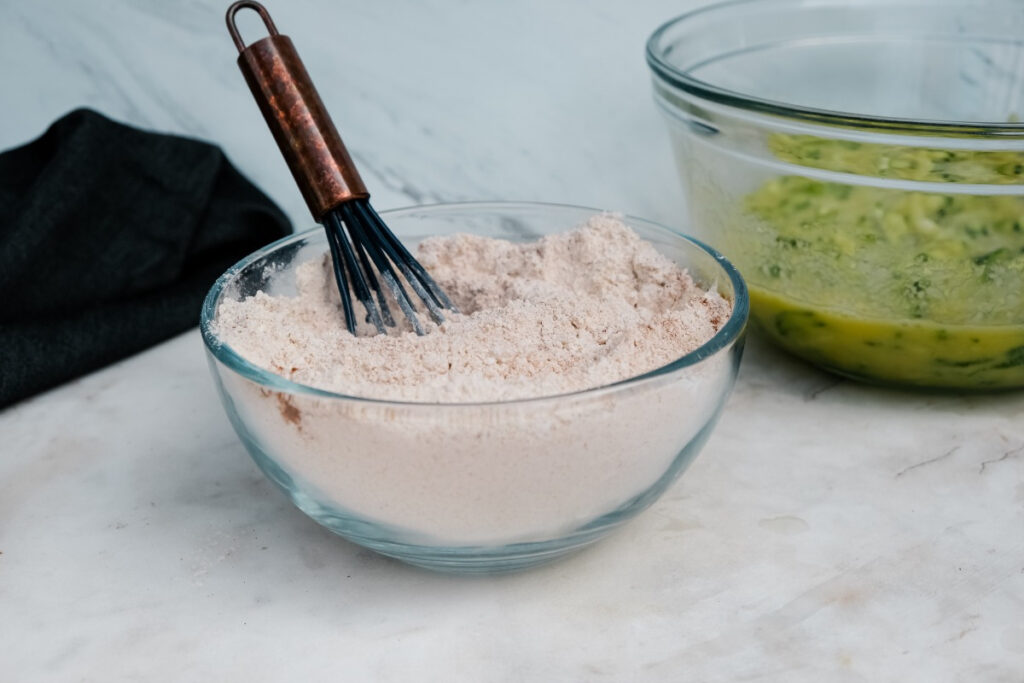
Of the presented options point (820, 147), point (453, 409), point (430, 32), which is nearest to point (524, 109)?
point (430, 32)

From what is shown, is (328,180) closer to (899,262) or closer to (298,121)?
(298,121)

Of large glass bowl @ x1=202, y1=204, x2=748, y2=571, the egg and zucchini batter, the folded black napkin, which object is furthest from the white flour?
the folded black napkin

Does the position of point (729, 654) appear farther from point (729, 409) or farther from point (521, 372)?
point (729, 409)

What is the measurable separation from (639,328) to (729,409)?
0.90 feet

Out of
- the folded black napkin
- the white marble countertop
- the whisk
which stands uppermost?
the whisk

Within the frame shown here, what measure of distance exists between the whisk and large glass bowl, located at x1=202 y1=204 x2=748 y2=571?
0.12m

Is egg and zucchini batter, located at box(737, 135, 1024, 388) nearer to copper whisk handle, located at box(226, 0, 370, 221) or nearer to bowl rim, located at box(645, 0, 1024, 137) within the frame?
bowl rim, located at box(645, 0, 1024, 137)

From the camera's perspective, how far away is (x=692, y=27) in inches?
42.3

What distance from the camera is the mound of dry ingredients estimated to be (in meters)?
0.64

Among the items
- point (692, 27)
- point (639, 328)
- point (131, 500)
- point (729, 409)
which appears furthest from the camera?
point (692, 27)

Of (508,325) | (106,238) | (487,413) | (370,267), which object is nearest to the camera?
(487,413)

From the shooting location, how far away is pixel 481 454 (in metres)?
0.59

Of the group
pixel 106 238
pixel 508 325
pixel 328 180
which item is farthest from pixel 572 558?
pixel 106 238

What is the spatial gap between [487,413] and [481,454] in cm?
3
